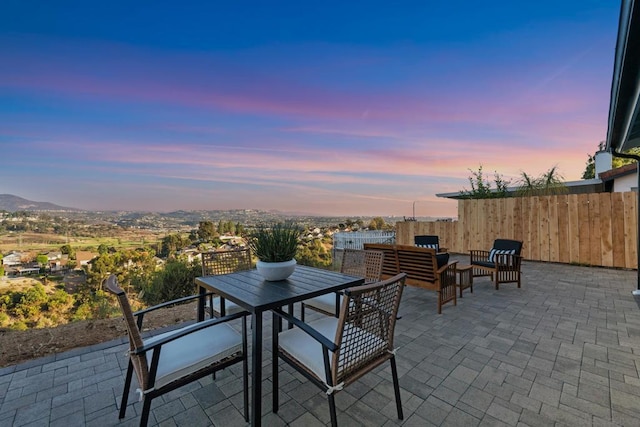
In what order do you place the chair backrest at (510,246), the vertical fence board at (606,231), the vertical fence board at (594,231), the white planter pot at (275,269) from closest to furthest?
the white planter pot at (275,269) < the chair backrest at (510,246) < the vertical fence board at (606,231) < the vertical fence board at (594,231)

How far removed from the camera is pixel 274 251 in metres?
2.30

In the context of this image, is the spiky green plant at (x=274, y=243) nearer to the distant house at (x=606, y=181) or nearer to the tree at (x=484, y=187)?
the distant house at (x=606, y=181)

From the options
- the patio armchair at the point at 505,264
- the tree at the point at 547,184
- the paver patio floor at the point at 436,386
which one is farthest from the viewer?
the tree at the point at 547,184

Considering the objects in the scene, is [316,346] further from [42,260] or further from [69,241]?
[69,241]

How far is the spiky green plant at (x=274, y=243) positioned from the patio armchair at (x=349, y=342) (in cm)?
56

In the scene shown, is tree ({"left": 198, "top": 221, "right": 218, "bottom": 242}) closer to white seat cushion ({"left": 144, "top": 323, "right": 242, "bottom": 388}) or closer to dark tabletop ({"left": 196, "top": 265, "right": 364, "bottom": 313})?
dark tabletop ({"left": 196, "top": 265, "right": 364, "bottom": 313})

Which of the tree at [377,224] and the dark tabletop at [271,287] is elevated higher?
the tree at [377,224]

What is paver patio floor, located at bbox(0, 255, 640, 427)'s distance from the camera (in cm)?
174

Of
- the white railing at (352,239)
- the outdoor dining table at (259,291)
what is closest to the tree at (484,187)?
the white railing at (352,239)

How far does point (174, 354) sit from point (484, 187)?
12.2 metres

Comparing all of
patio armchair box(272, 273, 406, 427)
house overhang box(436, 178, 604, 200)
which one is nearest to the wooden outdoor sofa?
patio armchair box(272, 273, 406, 427)

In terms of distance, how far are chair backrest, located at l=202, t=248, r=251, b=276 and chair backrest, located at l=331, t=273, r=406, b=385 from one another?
1966 millimetres

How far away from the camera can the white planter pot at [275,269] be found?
225 centimetres

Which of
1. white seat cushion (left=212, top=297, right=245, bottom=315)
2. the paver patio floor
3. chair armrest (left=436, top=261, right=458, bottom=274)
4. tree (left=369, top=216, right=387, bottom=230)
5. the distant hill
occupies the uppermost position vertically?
the distant hill
